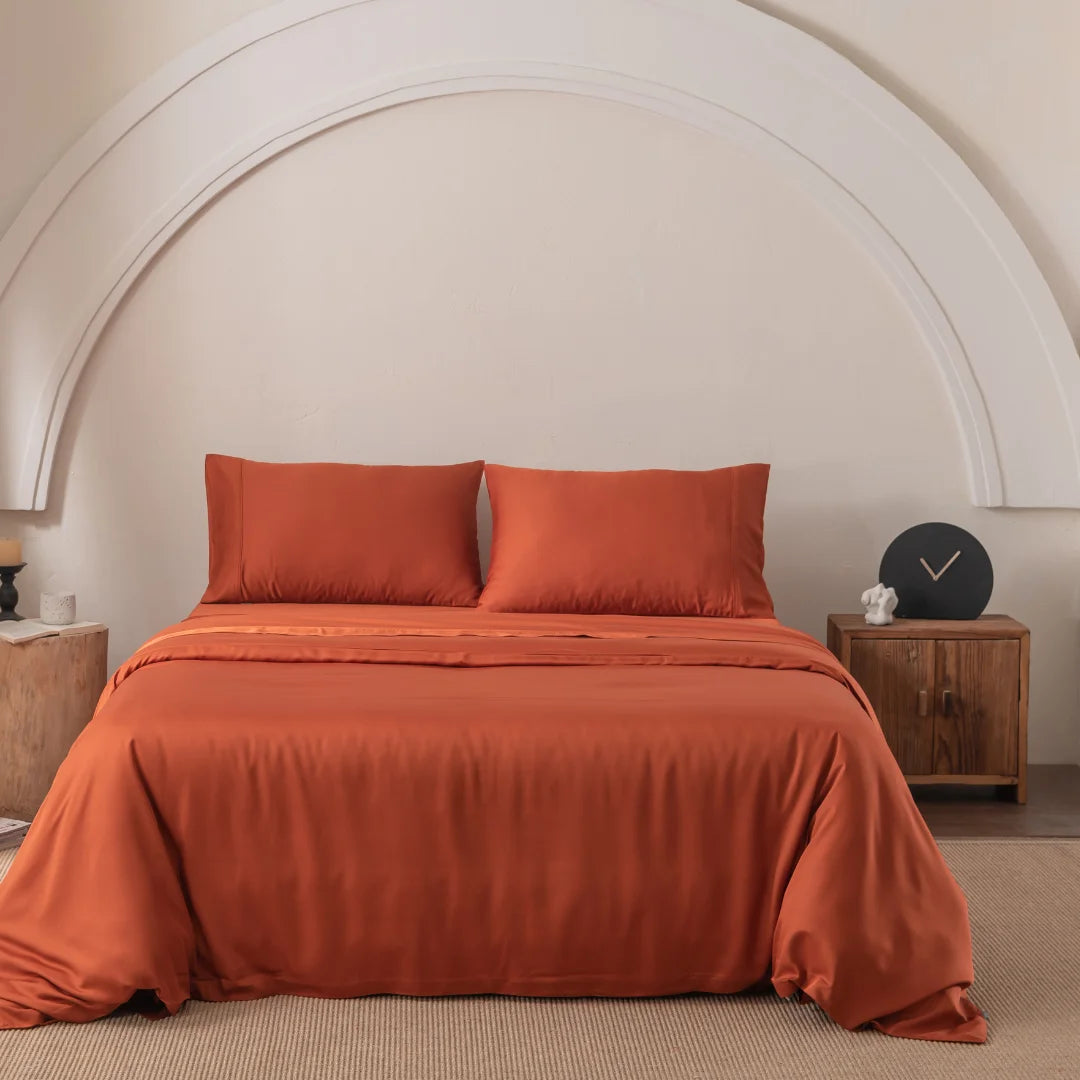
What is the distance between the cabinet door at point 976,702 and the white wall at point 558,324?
50cm

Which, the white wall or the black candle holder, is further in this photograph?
the white wall

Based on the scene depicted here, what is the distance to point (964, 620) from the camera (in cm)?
380

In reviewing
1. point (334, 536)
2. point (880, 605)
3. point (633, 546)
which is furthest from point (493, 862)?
point (880, 605)

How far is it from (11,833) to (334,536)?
1169mm

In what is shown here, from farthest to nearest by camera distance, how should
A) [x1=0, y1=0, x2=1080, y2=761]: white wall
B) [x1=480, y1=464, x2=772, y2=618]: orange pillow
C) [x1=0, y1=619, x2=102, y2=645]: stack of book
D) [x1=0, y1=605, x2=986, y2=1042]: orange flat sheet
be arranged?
[x1=0, y1=0, x2=1080, y2=761]: white wall < [x1=480, y1=464, x2=772, y2=618]: orange pillow < [x1=0, y1=619, x2=102, y2=645]: stack of book < [x1=0, y1=605, x2=986, y2=1042]: orange flat sheet

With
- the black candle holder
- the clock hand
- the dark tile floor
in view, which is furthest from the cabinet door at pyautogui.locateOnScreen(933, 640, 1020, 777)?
the black candle holder

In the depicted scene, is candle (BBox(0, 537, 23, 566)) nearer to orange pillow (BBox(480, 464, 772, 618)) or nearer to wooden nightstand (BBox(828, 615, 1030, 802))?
orange pillow (BBox(480, 464, 772, 618))

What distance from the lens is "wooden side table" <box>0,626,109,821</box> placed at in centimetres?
339

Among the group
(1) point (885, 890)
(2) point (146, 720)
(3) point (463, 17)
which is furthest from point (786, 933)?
(3) point (463, 17)

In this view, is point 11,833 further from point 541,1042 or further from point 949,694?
point 949,694

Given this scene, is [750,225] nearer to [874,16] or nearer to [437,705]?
[874,16]

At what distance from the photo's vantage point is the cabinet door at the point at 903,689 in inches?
143

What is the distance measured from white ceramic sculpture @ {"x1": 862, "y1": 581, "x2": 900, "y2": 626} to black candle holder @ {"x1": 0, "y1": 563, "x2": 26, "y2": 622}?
8.39ft

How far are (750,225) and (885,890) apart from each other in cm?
243
